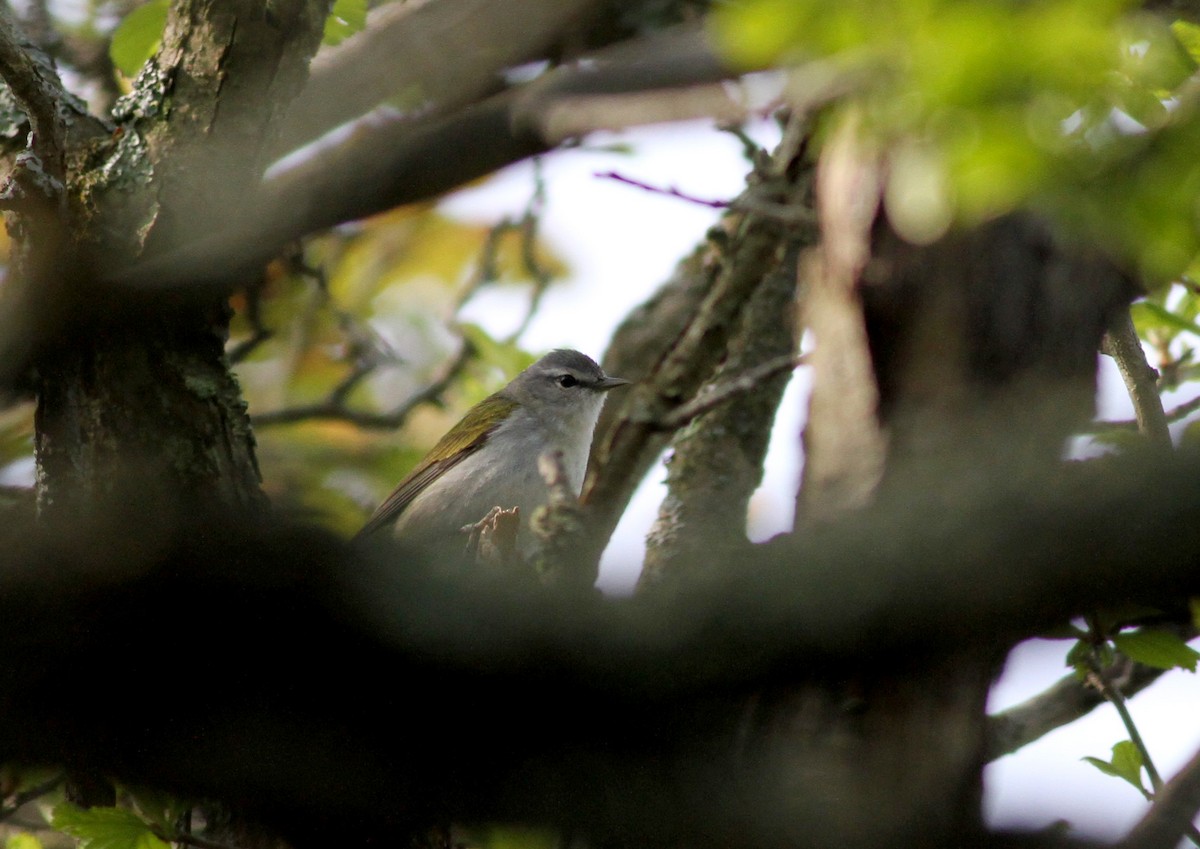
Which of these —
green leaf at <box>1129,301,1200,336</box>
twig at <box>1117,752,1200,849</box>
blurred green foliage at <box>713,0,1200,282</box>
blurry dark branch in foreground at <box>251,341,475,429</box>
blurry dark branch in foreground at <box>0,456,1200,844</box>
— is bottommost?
twig at <box>1117,752,1200,849</box>

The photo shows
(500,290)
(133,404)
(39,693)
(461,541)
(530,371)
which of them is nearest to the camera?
(39,693)

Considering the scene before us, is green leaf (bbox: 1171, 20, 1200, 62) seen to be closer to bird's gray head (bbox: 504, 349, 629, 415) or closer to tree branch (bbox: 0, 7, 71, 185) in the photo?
tree branch (bbox: 0, 7, 71, 185)

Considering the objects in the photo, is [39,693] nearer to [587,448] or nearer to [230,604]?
[230,604]

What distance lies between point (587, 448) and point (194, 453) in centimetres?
278

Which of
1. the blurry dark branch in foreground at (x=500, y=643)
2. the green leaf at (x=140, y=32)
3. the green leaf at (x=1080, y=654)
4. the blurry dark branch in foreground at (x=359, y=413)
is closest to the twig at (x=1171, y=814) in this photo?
the blurry dark branch in foreground at (x=500, y=643)

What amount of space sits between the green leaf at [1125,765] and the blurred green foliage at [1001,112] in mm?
1833

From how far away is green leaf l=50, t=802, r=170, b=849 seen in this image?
10.1 ft

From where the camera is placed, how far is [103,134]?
387 centimetres

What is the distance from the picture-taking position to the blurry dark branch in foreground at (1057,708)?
4.07 meters

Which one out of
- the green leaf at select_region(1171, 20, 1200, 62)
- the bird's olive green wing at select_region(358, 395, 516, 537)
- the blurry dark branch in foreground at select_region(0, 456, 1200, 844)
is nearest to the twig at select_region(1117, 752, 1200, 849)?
the blurry dark branch in foreground at select_region(0, 456, 1200, 844)

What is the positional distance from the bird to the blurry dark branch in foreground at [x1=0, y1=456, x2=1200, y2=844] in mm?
2904

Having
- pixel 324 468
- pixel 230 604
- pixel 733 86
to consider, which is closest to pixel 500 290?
pixel 324 468

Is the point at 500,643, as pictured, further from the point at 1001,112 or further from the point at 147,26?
the point at 147,26

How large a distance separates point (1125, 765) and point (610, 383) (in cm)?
337
